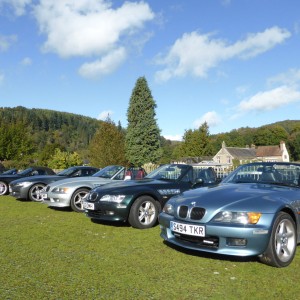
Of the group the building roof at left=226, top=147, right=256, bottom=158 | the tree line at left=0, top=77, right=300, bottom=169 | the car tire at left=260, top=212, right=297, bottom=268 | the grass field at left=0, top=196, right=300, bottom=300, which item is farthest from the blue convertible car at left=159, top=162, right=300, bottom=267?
the building roof at left=226, top=147, right=256, bottom=158

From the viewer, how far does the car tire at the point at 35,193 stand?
1218 centimetres

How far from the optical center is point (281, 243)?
15.3ft

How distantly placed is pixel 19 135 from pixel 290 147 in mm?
88606

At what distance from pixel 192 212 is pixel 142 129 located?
4359cm

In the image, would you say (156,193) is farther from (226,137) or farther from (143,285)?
(226,137)

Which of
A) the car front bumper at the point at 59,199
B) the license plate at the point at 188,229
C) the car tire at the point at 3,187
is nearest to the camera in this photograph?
the license plate at the point at 188,229

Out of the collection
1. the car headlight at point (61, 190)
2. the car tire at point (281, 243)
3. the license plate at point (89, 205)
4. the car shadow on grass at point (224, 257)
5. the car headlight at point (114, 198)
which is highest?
the car headlight at point (61, 190)

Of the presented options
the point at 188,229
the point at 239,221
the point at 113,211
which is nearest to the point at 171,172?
the point at 113,211

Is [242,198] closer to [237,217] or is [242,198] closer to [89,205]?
[237,217]

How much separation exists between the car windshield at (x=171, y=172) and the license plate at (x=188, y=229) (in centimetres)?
312

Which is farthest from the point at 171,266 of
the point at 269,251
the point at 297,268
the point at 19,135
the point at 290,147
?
the point at 290,147

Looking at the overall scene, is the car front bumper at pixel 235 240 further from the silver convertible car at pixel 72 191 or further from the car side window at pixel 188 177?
the silver convertible car at pixel 72 191

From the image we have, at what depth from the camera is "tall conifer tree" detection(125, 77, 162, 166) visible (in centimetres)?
4709

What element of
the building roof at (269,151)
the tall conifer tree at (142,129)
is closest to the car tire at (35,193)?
the tall conifer tree at (142,129)
